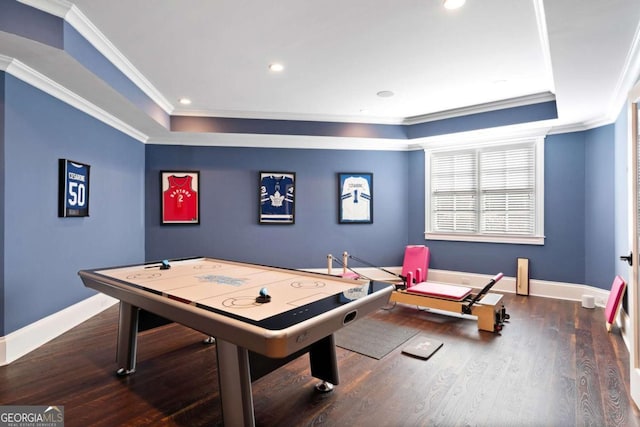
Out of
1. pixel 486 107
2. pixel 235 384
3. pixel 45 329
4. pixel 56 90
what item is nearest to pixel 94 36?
pixel 56 90

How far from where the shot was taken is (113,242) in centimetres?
437

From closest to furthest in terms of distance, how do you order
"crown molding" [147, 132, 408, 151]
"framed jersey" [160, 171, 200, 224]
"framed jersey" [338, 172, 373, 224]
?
"crown molding" [147, 132, 408, 151], "framed jersey" [160, 171, 200, 224], "framed jersey" [338, 172, 373, 224]

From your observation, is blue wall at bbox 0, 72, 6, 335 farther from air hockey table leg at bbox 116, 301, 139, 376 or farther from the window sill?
the window sill

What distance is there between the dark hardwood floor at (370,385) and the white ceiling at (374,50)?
2.47m

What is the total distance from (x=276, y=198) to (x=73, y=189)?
2.86m

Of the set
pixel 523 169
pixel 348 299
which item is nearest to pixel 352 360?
pixel 348 299

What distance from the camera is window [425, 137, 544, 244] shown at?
496cm

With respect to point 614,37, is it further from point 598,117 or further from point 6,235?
point 6,235

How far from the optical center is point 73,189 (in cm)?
347

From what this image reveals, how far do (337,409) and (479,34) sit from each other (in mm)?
3128

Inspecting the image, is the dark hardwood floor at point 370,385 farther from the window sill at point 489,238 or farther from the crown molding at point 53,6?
the crown molding at point 53,6

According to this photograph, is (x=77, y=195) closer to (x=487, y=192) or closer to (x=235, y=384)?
(x=235, y=384)

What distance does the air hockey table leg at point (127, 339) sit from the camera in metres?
2.53

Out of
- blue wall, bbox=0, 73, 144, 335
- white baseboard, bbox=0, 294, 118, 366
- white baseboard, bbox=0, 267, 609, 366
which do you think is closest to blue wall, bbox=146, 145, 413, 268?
white baseboard, bbox=0, 267, 609, 366
